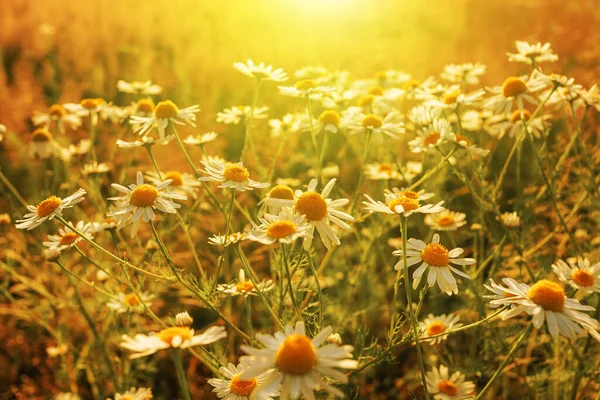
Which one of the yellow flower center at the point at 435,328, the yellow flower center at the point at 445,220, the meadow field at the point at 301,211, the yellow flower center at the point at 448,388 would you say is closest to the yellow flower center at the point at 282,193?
the meadow field at the point at 301,211

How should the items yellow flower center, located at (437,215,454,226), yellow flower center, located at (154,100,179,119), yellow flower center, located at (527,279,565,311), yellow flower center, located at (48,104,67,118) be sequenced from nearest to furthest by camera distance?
yellow flower center, located at (527,279,565,311), yellow flower center, located at (154,100,179,119), yellow flower center, located at (437,215,454,226), yellow flower center, located at (48,104,67,118)

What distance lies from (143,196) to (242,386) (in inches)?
26.5

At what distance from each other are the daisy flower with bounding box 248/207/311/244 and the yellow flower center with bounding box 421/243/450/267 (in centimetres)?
39

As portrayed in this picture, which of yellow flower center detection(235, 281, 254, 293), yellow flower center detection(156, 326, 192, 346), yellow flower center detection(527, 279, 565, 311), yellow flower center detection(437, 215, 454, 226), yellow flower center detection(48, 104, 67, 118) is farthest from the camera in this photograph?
yellow flower center detection(48, 104, 67, 118)

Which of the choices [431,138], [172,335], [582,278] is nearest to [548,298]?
[582,278]

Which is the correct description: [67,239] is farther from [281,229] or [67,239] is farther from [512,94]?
[512,94]

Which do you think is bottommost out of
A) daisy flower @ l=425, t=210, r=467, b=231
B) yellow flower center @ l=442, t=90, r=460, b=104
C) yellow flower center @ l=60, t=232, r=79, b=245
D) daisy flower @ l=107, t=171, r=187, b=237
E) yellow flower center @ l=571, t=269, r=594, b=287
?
yellow flower center @ l=60, t=232, r=79, b=245

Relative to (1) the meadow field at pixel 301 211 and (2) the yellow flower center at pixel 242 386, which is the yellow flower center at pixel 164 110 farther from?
(2) the yellow flower center at pixel 242 386

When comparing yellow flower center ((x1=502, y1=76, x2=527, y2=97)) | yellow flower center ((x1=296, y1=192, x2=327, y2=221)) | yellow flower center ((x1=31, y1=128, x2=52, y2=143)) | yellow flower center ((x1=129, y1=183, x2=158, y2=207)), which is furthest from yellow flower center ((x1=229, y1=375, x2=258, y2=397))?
yellow flower center ((x1=31, y1=128, x2=52, y2=143))

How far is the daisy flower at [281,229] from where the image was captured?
1.38 meters

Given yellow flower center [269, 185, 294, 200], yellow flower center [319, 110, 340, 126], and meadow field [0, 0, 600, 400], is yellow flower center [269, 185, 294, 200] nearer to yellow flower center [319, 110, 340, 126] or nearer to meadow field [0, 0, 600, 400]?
meadow field [0, 0, 600, 400]

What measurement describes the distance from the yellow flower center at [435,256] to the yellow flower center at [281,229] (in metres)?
0.45

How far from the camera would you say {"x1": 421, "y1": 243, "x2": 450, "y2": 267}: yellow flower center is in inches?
61.6

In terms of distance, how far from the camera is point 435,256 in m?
1.57
